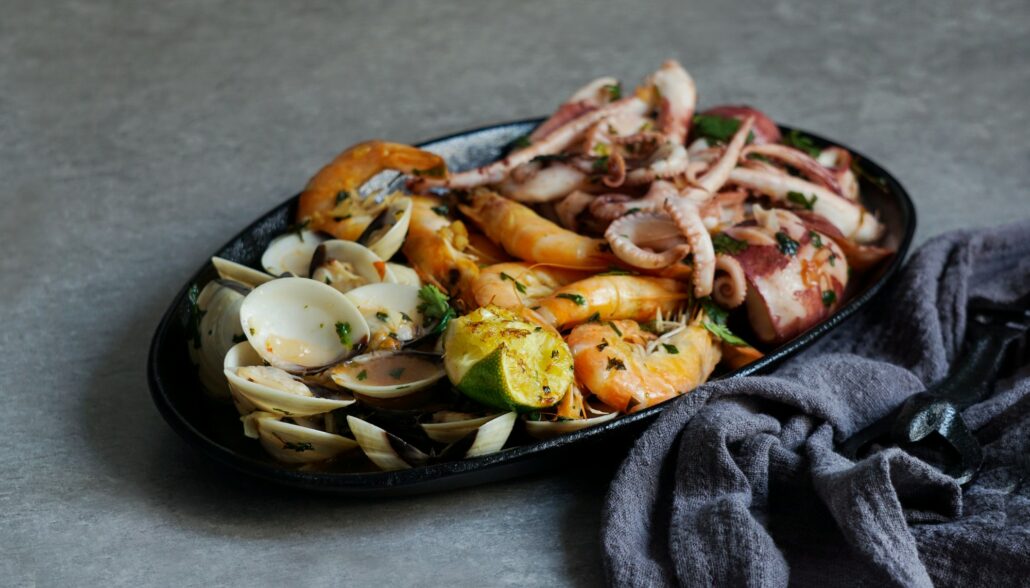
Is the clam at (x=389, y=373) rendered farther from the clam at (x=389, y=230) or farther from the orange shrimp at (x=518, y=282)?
the clam at (x=389, y=230)

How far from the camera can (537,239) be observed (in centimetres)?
285

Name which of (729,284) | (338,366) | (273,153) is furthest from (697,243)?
(273,153)

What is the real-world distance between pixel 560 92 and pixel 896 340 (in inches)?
83.0

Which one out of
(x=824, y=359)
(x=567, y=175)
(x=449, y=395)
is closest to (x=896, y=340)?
(x=824, y=359)

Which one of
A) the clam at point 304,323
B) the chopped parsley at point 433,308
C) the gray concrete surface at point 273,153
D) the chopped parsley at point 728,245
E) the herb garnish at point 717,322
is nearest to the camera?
the gray concrete surface at point 273,153

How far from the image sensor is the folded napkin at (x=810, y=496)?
2.12 metres

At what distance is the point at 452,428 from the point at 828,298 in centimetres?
105

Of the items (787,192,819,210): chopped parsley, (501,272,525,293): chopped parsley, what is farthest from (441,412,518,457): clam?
(787,192,819,210): chopped parsley

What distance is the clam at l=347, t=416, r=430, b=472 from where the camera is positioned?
2.27 m

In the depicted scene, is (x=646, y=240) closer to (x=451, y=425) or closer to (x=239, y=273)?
(x=451, y=425)

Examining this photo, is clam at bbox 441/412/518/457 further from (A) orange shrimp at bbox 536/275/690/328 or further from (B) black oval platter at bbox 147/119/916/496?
(A) orange shrimp at bbox 536/275/690/328

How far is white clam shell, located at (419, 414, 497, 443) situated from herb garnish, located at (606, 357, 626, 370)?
0.97 ft

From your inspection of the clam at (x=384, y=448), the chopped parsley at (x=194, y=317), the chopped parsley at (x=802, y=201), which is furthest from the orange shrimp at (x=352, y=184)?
the chopped parsley at (x=802, y=201)

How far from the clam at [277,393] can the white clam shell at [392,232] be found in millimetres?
531
